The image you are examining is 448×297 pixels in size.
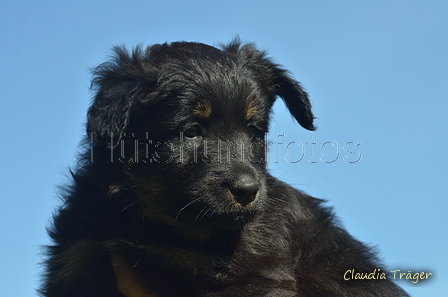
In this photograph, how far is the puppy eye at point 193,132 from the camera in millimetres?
4113

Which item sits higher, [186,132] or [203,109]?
[203,109]

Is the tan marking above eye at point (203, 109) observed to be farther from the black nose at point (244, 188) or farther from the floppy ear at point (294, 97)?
the floppy ear at point (294, 97)

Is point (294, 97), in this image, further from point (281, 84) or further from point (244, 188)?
point (244, 188)

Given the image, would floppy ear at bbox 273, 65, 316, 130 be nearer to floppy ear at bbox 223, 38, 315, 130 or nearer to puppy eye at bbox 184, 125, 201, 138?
floppy ear at bbox 223, 38, 315, 130

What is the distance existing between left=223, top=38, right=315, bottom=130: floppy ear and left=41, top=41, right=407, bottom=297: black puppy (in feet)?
1.72

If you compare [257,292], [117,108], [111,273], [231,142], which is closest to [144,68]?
[117,108]

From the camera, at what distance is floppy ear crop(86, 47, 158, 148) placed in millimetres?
4023

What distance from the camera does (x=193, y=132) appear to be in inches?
163

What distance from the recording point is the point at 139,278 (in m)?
4.01

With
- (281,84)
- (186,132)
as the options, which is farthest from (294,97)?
(186,132)

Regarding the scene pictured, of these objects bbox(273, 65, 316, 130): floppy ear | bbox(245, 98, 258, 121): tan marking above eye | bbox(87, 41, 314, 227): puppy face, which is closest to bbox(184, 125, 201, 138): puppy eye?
bbox(87, 41, 314, 227): puppy face

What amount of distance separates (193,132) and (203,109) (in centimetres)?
23

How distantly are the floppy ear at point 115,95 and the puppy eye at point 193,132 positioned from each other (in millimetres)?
544

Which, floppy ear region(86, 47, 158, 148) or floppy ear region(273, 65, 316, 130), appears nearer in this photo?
floppy ear region(86, 47, 158, 148)
